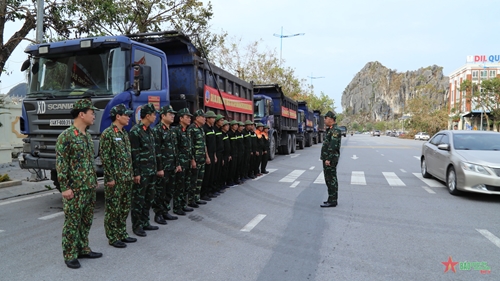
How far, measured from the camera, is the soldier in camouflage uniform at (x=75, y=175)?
3.99 metres

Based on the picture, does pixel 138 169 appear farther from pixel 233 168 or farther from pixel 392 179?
pixel 392 179

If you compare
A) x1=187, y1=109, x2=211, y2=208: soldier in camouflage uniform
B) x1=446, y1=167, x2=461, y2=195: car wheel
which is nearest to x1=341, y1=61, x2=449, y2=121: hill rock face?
x1=446, y1=167, x2=461, y2=195: car wheel

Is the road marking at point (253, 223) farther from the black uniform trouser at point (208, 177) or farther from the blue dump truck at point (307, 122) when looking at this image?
the blue dump truck at point (307, 122)

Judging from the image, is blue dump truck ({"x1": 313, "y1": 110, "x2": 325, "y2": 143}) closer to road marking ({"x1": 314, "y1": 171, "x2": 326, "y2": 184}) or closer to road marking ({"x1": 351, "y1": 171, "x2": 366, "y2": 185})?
road marking ({"x1": 351, "y1": 171, "x2": 366, "y2": 185})

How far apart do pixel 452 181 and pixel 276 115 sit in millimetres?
10226

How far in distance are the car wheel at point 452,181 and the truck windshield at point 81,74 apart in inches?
273

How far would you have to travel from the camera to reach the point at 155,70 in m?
7.41

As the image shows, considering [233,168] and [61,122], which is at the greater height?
[61,122]

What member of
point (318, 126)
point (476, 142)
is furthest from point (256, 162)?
point (318, 126)

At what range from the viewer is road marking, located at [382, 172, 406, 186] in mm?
10301

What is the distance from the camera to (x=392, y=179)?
11.1 metres

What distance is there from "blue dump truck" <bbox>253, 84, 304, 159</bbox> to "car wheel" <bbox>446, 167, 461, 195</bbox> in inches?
312

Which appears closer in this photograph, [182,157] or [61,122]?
[61,122]

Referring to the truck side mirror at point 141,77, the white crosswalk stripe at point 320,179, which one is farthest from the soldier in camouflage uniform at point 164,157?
the white crosswalk stripe at point 320,179
